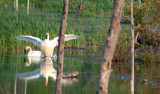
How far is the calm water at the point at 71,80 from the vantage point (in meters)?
10.3

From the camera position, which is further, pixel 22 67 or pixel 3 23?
pixel 3 23

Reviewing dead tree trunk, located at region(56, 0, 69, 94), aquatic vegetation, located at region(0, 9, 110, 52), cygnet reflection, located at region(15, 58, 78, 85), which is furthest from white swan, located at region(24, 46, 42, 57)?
dead tree trunk, located at region(56, 0, 69, 94)

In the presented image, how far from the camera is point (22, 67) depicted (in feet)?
45.5

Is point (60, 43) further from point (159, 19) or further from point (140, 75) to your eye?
point (159, 19)

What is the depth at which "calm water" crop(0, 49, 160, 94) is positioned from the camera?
1028 centimetres

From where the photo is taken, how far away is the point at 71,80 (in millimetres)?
11570

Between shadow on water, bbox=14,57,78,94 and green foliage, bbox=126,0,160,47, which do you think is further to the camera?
green foliage, bbox=126,0,160,47

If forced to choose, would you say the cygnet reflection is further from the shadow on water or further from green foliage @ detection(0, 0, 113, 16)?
green foliage @ detection(0, 0, 113, 16)

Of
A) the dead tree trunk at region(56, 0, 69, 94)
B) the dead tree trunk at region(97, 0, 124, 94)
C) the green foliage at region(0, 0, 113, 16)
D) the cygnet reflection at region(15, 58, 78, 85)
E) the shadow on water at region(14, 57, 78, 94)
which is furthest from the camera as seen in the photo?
the green foliage at region(0, 0, 113, 16)

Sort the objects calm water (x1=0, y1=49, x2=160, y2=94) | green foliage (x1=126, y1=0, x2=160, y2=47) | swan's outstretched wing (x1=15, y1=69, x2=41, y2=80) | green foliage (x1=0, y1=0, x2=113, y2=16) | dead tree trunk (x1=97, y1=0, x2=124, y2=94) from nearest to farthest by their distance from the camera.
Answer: dead tree trunk (x1=97, y1=0, x2=124, y2=94) → calm water (x1=0, y1=49, x2=160, y2=94) → swan's outstretched wing (x1=15, y1=69, x2=41, y2=80) → green foliage (x1=126, y1=0, x2=160, y2=47) → green foliage (x1=0, y1=0, x2=113, y2=16)

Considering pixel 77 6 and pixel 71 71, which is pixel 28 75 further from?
pixel 77 6

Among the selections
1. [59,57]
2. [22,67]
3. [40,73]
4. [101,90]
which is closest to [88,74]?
[40,73]

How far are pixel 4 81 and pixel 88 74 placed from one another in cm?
253

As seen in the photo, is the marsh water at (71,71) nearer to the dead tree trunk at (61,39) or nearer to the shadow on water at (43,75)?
the shadow on water at (43,75)
